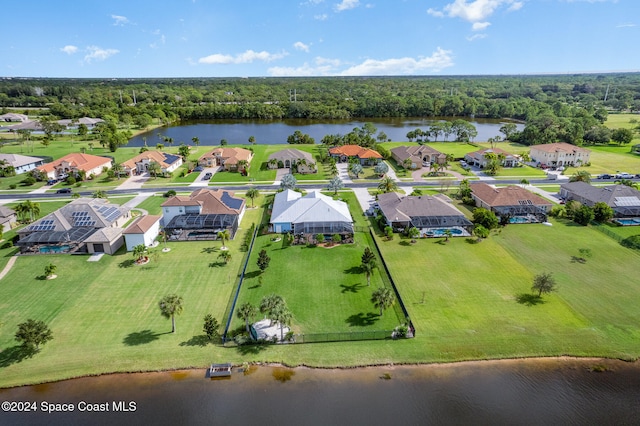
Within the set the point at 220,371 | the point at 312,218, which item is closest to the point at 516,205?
the point at 312,218

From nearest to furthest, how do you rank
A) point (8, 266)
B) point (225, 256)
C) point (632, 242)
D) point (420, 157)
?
point (8, 266)
point (225, 256)
point (632, 242)
point (420, 157)

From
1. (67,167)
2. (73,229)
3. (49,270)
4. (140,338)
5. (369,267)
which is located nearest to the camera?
(140,338)

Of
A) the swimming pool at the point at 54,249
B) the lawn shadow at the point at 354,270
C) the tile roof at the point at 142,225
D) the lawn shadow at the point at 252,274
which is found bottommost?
the lawn shadow at the point at 354,270

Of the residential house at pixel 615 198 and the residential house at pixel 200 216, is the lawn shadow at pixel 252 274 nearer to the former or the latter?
the residential house at pixel 200 216

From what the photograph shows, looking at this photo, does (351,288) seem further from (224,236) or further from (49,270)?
(49,270)

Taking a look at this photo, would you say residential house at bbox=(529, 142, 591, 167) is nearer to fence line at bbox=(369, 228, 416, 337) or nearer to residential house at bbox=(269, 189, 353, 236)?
residential house at bbox=(269, 189, 353, 236)

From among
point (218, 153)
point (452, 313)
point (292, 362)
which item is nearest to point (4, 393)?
point (292, 362)

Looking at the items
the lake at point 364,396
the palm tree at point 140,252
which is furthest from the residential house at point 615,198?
the palm tree at point 140,252

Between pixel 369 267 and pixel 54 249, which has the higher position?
pixel 369 267
